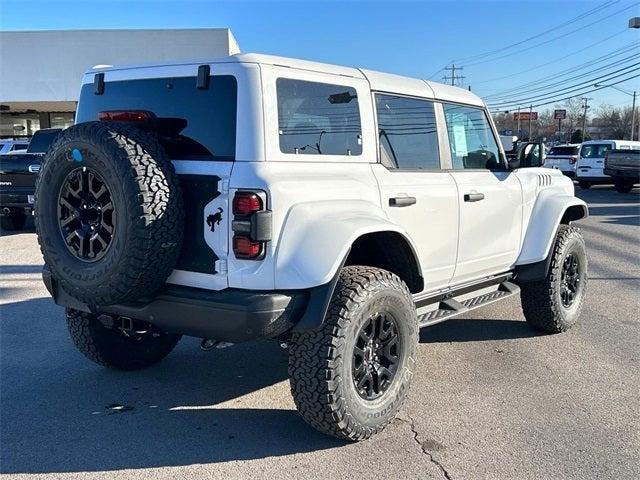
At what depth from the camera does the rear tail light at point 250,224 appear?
3.02m

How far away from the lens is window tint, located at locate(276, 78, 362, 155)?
335 centimetres

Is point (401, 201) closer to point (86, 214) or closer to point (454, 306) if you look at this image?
point (454, 306)

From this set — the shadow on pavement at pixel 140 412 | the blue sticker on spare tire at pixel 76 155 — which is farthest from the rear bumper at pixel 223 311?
the blue sticker on spare tire at pixel 76 155

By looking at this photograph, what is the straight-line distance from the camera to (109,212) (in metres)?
3.16

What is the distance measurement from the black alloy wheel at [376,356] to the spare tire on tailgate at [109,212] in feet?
3.91

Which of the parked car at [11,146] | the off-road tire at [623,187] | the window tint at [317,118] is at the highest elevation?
the parked car at [11,146]

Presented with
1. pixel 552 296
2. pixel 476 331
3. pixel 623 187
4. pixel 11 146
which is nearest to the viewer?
pixel 552 296

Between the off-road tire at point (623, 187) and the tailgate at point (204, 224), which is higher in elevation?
the tailgate at point (204, 224)

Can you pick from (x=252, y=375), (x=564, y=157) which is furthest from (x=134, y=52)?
(x=252, y=375)

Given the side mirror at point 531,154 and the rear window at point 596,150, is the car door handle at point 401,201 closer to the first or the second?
the side mirror at point 531,154

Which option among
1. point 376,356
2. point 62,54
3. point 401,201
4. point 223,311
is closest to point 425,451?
point 376,356

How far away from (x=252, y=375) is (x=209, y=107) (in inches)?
83.0

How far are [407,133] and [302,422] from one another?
207 centimetres

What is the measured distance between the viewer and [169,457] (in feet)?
10.7
